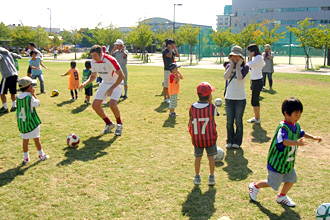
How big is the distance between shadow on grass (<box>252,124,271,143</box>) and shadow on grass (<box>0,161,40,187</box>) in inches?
198

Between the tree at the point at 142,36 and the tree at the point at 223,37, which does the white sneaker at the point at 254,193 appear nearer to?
the tree at the point at 223,37

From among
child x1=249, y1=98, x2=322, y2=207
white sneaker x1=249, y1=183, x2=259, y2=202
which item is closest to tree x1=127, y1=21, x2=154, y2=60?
white sneaker x1=249, y1=183, x2=259, y2=202

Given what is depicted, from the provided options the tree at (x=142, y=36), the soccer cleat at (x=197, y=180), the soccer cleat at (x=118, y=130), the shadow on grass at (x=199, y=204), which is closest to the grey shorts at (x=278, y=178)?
the shadow on grass at (x=199, y=204)

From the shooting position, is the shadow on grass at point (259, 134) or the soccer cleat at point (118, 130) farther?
the soccer cleat at point (118, 130)

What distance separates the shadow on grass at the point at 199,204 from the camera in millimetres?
4070

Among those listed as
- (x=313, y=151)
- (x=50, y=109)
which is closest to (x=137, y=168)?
(x=313, y=151)

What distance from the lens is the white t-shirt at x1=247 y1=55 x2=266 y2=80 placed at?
25.8 feet

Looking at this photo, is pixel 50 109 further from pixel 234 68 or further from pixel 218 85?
pixel 218 85

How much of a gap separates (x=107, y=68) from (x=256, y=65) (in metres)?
3.81

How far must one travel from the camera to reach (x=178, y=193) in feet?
15.3

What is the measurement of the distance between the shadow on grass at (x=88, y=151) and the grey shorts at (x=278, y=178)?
11.4 feet

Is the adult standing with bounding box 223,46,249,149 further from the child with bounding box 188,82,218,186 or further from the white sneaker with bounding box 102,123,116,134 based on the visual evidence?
the white sneaker with bounding box 102,123,116,134

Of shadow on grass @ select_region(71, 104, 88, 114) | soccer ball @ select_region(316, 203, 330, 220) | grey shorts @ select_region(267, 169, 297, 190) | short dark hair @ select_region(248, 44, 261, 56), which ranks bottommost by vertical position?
soccer ball @ select_region(316, 203, 330, 220)

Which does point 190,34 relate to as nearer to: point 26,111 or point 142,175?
point 26,111
